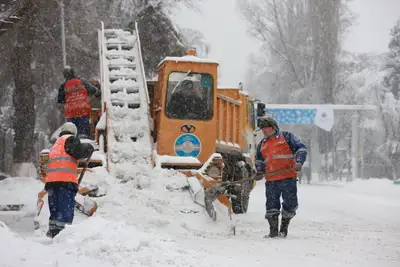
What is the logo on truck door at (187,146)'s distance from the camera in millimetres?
10094

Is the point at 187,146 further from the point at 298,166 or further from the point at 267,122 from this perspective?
the point at 298,166

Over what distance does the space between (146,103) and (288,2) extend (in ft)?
112

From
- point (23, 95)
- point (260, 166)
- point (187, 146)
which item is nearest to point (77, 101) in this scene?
point (187, 146)

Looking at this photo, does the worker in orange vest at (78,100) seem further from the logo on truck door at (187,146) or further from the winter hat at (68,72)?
the logo on truck door at (187,146)

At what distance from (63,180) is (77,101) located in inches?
161

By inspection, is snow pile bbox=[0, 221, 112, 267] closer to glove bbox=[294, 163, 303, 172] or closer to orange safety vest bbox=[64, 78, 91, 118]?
glove bbox=[294, 163, 303, 172]

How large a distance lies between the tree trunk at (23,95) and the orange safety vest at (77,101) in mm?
6645

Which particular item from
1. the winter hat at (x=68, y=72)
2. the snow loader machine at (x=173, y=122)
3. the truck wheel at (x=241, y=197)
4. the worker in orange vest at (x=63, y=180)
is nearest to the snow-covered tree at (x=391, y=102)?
the truck wheel at (x=241, y=197)

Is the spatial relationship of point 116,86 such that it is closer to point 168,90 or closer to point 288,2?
point 168,90

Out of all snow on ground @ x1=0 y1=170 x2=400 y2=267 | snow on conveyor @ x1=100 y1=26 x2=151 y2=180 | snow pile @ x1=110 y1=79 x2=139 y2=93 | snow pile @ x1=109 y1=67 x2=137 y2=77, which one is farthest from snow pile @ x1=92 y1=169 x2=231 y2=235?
snow pile @ x1=109 y1=67 x2=137 y2=77

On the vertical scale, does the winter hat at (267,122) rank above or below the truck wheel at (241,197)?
above

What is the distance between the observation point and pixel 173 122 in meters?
10.2

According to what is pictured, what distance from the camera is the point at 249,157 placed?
40.2 ft

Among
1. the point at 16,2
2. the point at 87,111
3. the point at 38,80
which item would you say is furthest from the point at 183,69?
the point at 38,80
